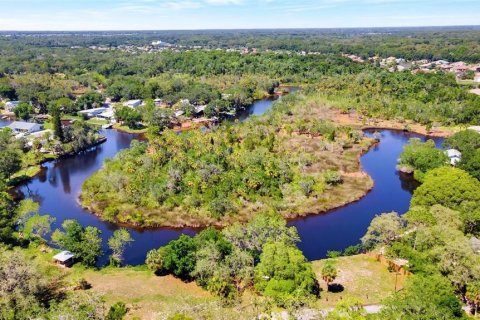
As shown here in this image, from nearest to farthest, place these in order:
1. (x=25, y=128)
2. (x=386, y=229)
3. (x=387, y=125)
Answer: (x=386, y=229) → (x=25, y=128) → (x=387, y=125)

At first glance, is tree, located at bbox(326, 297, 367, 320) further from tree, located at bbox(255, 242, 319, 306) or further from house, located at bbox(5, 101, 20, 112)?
house, located at bbox(5, 101, 20, 112)

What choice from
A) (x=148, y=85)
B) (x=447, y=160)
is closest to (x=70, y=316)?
(x=447, y=160)

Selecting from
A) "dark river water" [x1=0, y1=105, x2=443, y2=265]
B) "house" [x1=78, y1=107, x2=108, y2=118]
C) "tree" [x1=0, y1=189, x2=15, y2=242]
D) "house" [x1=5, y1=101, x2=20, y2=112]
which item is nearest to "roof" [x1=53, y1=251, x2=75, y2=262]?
"dark river water" [x1=0, y1=105, x2=443, y2=265]

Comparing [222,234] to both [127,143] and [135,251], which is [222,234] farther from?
[127,143]

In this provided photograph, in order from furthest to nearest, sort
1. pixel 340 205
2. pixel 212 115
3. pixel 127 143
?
pixel 212 115 < pixel 127 143 < pixel 340 205

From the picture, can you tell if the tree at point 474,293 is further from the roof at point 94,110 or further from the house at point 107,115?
the roof at point 94,110

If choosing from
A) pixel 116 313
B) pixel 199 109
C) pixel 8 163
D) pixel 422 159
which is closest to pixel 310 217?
pixel 422 159

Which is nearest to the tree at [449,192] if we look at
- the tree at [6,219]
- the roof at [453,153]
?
the roof at [453,153]

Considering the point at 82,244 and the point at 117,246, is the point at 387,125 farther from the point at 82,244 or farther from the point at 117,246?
the point at 82,244
